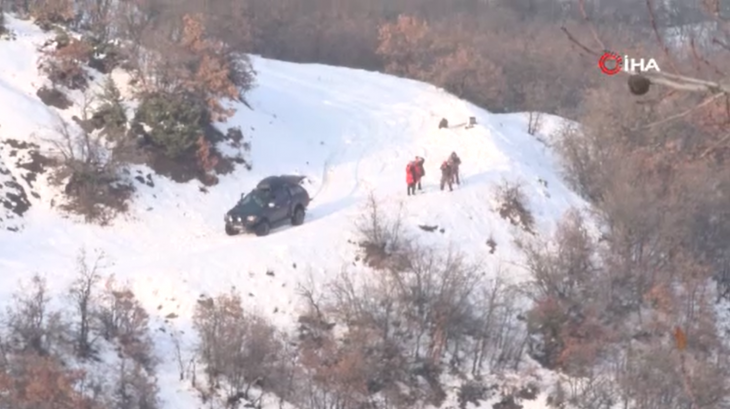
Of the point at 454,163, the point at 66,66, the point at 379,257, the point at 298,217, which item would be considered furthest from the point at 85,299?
the point at 454,163

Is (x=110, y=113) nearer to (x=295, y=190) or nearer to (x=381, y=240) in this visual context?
(x=295, y=190)

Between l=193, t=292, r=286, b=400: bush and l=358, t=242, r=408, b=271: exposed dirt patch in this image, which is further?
l=358, t=242, r=408, b=271: exposed dirt patch

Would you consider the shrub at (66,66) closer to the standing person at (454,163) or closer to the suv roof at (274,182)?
the suv roof at (274,182)

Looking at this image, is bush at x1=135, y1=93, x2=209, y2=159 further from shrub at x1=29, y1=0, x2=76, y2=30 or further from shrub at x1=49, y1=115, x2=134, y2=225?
shrub at x1=29, y1=0, x2=76, y2=30

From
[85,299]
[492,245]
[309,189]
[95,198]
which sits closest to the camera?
[85,299]

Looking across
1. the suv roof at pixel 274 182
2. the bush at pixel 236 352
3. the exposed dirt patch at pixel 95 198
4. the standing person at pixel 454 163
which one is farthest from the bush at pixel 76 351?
the standing person at pixel 454 163

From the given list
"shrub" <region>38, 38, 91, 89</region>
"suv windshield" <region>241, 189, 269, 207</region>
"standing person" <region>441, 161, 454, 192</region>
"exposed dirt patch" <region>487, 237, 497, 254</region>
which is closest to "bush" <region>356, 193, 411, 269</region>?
"suv windshield" <region>241, 189, 269, 207</region>
